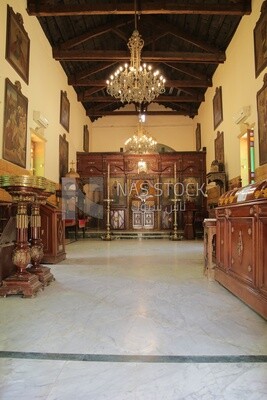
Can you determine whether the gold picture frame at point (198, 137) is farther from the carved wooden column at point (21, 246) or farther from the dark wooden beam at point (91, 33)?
the carved wooden column at point (21, 246)

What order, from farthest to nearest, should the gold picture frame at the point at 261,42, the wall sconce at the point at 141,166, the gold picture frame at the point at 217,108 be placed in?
the wall sconce at the point at 141,166 < the gold picture frame at the point at 217,108 < the gold picture frame at the point at 261,42

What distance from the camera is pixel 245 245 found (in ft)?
9.55

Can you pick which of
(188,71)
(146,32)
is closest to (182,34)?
(146,32)

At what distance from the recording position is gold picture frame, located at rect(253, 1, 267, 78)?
6.11 meters

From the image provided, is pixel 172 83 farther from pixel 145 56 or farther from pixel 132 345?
pixel 132 345

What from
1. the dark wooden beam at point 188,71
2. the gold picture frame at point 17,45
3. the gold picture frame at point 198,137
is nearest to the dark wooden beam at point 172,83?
the dark wooden beam at point 188,71

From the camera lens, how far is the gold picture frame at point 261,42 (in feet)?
20.0

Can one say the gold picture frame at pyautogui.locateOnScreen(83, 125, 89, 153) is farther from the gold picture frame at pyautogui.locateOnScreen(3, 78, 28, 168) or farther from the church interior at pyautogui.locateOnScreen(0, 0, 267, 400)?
the gold picture frame at pyautogui.locateOnScreen(3, 78, 28, 168)

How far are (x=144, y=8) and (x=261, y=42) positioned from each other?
2959 millimetres

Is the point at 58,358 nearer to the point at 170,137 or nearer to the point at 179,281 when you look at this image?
the point at 179,281

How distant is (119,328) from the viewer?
2.21 m

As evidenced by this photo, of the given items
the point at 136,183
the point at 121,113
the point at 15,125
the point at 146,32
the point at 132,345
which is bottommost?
the point at 132,345

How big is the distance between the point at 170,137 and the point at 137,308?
1290 centimetres

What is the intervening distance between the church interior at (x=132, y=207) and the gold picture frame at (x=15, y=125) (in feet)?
0.16
